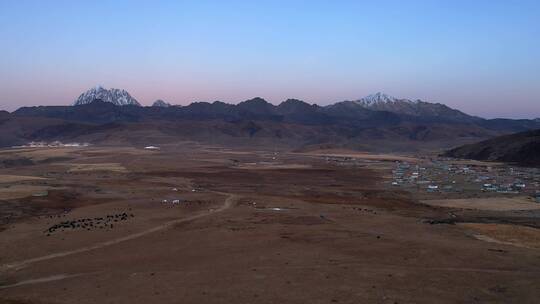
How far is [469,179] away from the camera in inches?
3253

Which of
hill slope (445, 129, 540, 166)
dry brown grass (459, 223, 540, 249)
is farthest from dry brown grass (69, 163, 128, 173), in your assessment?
hill slope (445, 129, 540, 166)

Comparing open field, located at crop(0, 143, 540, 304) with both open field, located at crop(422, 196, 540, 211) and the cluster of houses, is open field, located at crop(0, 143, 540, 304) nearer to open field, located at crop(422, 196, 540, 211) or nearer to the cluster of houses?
open field, located at crop(422, 196, 540, 211)

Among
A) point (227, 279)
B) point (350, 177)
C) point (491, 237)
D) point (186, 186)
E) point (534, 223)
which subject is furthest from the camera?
point (350, 177)

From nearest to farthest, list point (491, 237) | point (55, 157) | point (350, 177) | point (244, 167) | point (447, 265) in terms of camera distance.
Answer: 1. point (447, 265)
2. point (491, 237)
3. point (350, 177)
4. point (244, 167)
5. point (55, 157)

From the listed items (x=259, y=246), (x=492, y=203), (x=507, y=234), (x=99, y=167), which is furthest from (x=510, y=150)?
(x=259, y=246)

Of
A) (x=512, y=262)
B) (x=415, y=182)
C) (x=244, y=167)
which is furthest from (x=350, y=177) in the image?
(x=512, y=262)

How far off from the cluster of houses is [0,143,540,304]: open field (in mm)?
6070

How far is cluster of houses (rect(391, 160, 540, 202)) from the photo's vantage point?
71188 millimetres

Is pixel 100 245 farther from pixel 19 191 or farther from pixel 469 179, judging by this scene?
pixel 469 179

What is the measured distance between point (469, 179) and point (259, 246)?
5792cm

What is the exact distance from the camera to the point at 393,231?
38.2 m

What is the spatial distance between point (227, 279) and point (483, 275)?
10.8 meters

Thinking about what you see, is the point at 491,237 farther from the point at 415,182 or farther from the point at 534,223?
the point at 415,182

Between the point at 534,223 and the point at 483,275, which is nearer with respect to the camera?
the point at 483,275
